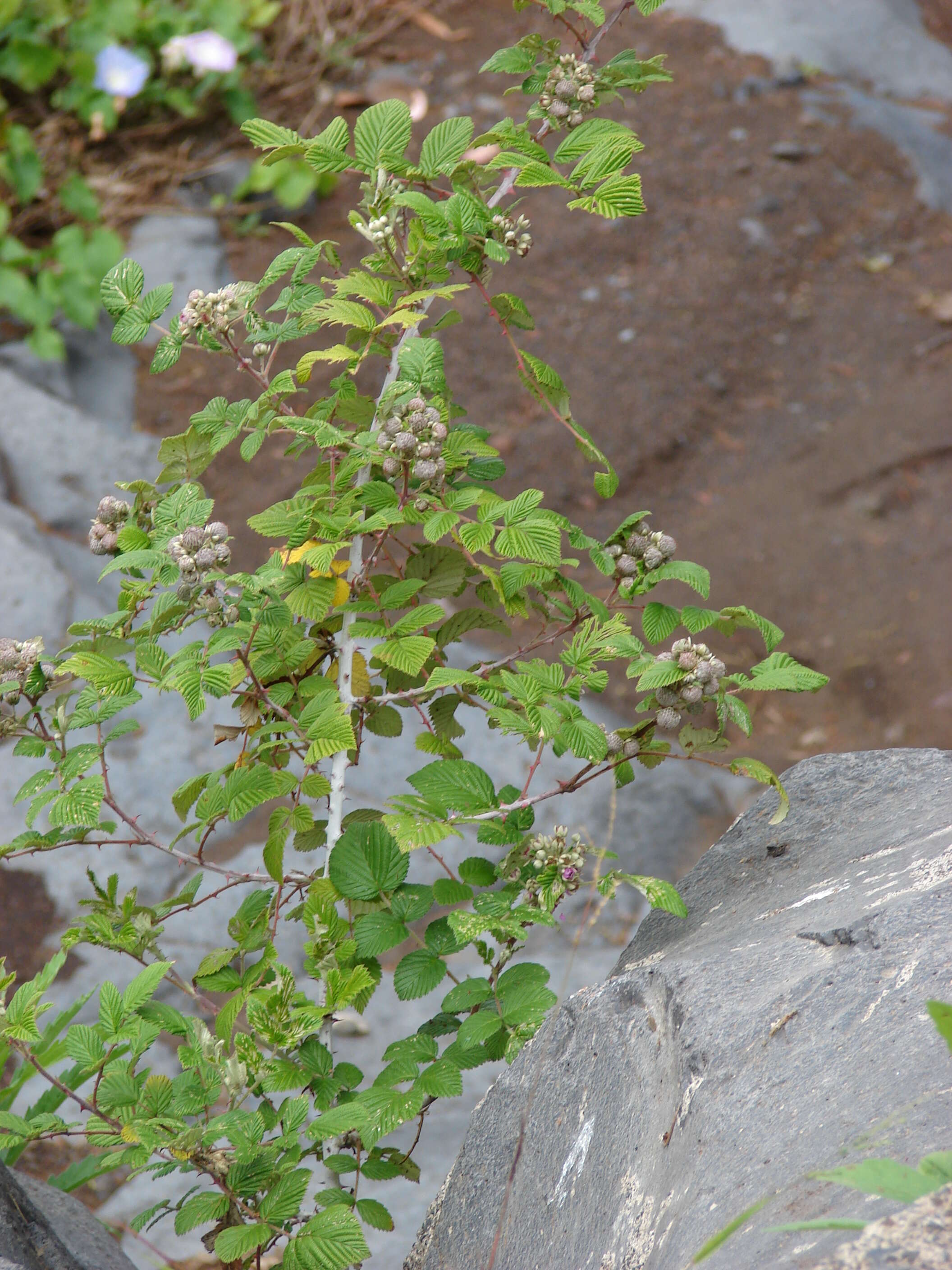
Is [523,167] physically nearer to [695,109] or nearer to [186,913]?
[186,913]

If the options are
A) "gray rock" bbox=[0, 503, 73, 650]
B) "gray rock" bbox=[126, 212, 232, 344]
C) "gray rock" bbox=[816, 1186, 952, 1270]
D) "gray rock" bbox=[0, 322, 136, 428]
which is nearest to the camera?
"gray rock" bbox=[816, 1186, 952, 1270]

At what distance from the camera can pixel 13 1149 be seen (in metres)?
1.58

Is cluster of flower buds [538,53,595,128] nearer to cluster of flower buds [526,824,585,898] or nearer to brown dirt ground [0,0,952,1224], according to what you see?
cluster of flower buds [526,824,585,898]

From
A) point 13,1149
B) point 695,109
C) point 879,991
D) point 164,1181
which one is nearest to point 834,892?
point 879,991

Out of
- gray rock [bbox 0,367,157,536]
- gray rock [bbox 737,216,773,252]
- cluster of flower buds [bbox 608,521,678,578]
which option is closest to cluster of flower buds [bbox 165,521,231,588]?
cluster of flower buds [bbox 608,521,678,578]

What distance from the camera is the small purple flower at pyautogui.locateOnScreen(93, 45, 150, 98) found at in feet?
15.2

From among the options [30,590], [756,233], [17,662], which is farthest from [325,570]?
[756,233]

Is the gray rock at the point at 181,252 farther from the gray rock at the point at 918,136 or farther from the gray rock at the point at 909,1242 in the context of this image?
the gray rock at the point at 909,1242

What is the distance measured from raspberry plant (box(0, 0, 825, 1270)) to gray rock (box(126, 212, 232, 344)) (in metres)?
3.39

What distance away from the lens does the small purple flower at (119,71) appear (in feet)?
15.2

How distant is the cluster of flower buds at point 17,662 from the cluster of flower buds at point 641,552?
0.64 meters

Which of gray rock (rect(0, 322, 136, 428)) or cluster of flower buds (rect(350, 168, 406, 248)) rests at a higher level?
cluster of flower buds (rect(350, 168, 406, 248))

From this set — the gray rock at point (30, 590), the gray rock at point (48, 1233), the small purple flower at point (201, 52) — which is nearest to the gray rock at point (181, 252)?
the small purple flower at point (201, 52)

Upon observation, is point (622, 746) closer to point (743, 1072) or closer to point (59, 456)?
point (743, 1072)
